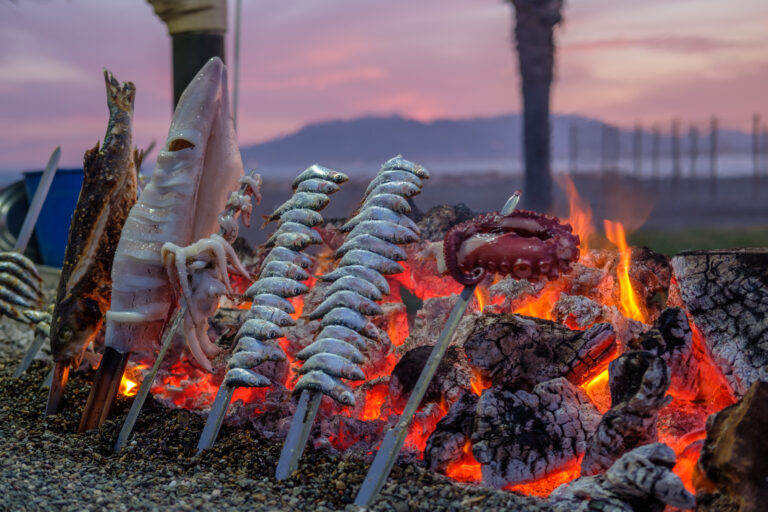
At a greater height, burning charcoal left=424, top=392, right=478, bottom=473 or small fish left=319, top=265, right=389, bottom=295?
small fish left=319, top=265, right=389, bottom=295

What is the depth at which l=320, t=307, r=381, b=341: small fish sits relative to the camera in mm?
2865

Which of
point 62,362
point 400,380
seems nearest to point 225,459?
point 400,380

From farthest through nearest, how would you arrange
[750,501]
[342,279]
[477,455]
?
[342,279] → [477,455] → [750,501]

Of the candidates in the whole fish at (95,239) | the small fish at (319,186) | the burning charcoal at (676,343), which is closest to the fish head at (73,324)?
the whole fish at (95,239)

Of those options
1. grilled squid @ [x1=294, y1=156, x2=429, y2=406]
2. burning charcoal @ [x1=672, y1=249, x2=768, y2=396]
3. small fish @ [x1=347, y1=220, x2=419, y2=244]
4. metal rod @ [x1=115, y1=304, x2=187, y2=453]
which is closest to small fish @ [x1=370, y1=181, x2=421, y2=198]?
grilled squid @ [x1=294, y1=156, x2=429, y2=406]

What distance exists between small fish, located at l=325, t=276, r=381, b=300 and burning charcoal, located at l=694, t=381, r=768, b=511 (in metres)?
1.30

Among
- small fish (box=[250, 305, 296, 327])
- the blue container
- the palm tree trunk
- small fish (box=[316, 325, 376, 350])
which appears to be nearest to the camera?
small fish (box=[316, 325, 376, 350])

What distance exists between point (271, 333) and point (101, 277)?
1.05 m

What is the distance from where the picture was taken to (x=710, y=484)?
2348mm

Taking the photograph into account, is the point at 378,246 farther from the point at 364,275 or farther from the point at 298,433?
the point at 298,433

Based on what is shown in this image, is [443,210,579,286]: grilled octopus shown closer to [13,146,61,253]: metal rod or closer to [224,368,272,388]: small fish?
[224,368,272,388]: small fish

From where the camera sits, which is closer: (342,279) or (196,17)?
(342,279)

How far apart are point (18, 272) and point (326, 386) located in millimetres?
2567

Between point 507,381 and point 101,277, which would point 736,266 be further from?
point 101,277
